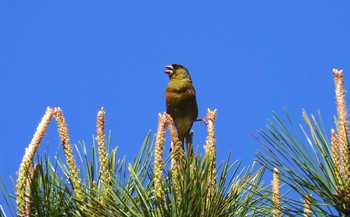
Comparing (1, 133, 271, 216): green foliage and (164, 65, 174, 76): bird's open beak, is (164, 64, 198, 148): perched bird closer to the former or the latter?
(164, 65, 174, 76): bird's open beak

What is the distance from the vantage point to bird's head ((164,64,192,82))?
25.7 ft

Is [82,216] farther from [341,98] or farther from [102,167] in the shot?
[341,98]

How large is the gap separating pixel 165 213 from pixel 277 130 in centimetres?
57

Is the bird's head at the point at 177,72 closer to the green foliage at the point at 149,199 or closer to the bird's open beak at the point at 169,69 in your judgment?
the bird's open beak at the point at 169,69

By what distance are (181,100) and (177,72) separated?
27.1 inches

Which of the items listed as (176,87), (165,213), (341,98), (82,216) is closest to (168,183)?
(165,213)

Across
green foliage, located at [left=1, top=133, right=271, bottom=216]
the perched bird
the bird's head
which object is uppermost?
the bird's head

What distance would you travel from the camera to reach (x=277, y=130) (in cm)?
268

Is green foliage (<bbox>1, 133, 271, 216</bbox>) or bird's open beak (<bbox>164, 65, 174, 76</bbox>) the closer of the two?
green foliage (<bbox>1, 133, 271, 216</bbox>)

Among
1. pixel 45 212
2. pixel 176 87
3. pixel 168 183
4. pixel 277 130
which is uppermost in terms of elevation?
pixel 176 87

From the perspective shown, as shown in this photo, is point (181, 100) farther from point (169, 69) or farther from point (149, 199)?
point (149, 199)

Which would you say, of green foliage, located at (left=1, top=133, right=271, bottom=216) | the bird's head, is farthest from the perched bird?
green foliage, located at (left=1, top=133, right=271, bottom=216)

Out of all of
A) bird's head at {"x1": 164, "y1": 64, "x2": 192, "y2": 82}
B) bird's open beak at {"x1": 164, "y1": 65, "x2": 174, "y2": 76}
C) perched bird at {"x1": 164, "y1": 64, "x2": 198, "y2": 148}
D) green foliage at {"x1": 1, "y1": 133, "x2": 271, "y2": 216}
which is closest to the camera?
green foliage at {"x1": 1, "y1": 133, "x2": 271, "y2": 216}

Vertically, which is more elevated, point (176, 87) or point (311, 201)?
point (176, 87)
